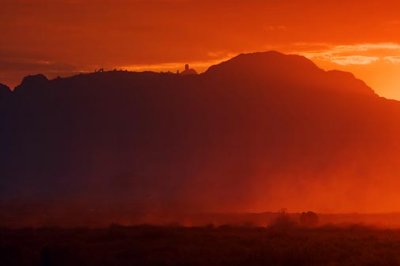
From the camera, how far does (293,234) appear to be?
127 feet

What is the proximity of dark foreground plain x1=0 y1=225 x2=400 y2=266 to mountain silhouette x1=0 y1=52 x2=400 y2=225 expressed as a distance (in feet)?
288

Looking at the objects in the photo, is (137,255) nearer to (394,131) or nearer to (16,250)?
(16,250)

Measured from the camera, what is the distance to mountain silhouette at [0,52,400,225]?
14250cm

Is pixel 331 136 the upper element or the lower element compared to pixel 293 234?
upper

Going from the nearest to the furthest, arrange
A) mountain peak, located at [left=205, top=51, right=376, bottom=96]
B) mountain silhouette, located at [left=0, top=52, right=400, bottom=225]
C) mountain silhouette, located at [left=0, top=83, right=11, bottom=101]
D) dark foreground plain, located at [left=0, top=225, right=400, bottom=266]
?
dark foreground plain, located at [left=0, top=225, right=400, bottom=266]
mountain silhouette, located at [left=0, top=52, right=400, bottom=225]
mountain silhouette, located at [left=0, top=83, right=11, bottom=101]
mountain peak, located at [left=205, top=51, right=376, bottom=96]

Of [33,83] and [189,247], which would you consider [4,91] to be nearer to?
[33,83]

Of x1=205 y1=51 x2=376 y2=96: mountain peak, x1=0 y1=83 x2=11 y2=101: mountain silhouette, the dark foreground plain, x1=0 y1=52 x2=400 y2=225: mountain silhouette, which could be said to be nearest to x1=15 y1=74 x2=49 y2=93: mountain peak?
x1=0 y1=52 x2=400 y2=225: mountain silhouette

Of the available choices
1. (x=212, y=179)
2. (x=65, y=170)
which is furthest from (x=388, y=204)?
(x=65, y=170)

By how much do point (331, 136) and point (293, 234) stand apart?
12211cm

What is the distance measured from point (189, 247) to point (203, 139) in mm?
125228

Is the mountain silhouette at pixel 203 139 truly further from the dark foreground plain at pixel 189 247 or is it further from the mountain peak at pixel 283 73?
the dark foreground plain at pixel 189 247

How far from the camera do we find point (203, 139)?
158 meters

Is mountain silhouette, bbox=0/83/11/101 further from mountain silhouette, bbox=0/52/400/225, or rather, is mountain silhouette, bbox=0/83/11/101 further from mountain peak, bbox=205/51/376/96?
mountain peak, bbox=205/51/376/96

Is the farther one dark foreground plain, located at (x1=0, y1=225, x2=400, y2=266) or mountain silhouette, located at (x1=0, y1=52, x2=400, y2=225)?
mountain silhouette, located at (x1=0, y1=52, x2=400, y2=225)
